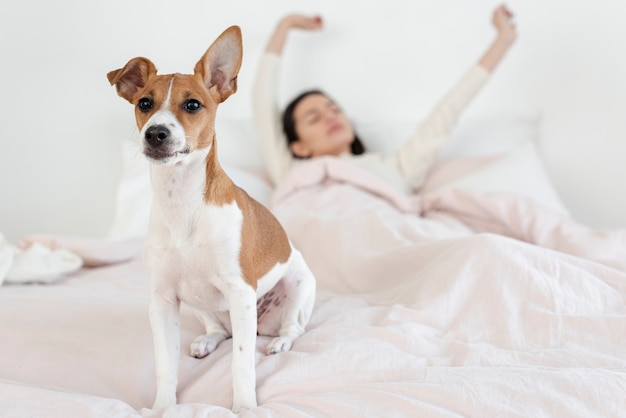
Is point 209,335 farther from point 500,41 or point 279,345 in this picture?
point 500,41

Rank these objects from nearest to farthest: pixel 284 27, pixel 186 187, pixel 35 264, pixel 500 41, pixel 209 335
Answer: pixel 186 187 → pixel 209 335 → pixel 35 264 → pixel 500 41 → pixel 284 27

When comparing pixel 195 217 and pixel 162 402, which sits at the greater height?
pixel 195 217

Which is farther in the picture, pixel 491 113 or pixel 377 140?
pixel 491 113

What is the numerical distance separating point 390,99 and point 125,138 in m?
1.08

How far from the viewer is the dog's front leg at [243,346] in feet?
3.02

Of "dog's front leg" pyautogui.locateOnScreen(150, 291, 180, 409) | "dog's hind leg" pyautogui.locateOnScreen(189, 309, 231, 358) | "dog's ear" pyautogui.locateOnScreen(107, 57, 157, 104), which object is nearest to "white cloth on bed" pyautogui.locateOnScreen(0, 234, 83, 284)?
"dog's hind leg" pyautogui.locateOnScreen(189, 309, 231, 358)

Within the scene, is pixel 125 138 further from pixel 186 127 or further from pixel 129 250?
pixel 186 127

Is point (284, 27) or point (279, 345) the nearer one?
point (279, 345)

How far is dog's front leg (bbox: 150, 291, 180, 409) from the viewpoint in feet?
3.14

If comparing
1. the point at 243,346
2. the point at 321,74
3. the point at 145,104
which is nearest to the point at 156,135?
the point at 145,104

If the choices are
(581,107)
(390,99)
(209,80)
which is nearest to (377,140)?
(390,99)

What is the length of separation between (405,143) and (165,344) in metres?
1.48

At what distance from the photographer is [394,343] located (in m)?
1.07

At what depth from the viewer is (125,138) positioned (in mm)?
2469
